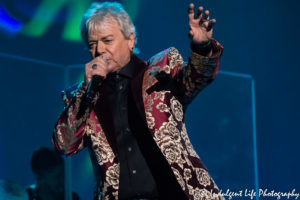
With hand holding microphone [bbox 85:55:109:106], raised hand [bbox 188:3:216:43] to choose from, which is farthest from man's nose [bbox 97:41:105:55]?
raised hand [bbox 188:3:216:43]

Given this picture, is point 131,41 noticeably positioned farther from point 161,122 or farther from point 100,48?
point 161,122

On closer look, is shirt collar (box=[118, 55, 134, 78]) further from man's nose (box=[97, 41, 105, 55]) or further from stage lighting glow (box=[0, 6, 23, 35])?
stage lighting glow (box=[0, 6, 23, 35])

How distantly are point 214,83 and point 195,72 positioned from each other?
162 cm

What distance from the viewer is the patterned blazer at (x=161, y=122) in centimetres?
133

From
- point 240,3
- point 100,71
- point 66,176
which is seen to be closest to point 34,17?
point 66,176

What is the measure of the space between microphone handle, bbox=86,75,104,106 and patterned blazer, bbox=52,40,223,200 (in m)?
0.02

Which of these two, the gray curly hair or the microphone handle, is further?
the gray curly hair

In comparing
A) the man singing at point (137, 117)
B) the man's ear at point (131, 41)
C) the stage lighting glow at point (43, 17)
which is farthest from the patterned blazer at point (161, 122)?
the stage lighting glow at point (43, 17)

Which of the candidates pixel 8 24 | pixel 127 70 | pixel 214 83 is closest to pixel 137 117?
pixel 127 70

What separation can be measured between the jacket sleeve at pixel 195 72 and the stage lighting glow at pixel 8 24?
1814 millimetres

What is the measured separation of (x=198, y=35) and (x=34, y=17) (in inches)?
83.2

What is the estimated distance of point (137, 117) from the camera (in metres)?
1.44

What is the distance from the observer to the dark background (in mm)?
2812

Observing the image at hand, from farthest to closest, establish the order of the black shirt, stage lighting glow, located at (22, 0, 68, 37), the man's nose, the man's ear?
stage lighting glow, located at (22, 0, 68, 37), the man's ear, the man's nose, the black shirt
